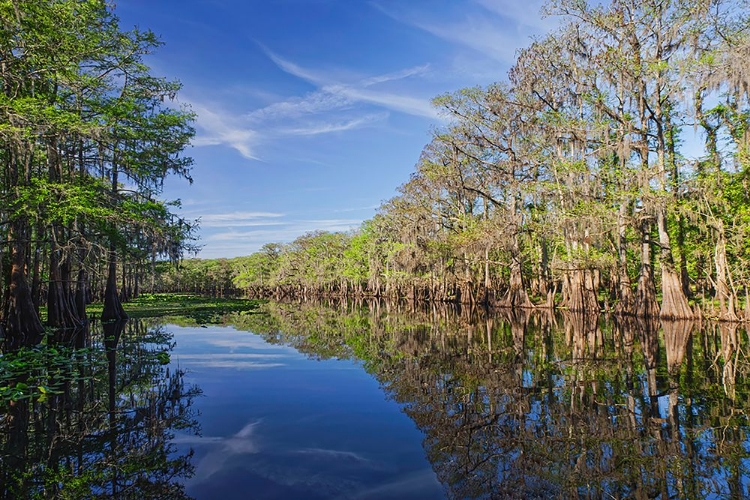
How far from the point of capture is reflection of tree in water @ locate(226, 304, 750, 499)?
13.1 feet

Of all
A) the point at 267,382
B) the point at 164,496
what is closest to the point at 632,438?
the point at 164,496

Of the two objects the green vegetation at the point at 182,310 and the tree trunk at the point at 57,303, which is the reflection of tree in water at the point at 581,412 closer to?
the tree trunk at the point at 57,303

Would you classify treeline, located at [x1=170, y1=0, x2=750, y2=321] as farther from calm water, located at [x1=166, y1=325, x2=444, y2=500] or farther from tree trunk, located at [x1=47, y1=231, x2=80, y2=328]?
tree trunk, located at [x1=47, y1=231, x2=80, y2=328]

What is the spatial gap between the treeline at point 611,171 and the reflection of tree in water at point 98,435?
15489mm

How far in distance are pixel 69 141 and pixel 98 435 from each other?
42.0 feet

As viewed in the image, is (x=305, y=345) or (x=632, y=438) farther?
(x=305, y=345)

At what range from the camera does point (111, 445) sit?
194 inches

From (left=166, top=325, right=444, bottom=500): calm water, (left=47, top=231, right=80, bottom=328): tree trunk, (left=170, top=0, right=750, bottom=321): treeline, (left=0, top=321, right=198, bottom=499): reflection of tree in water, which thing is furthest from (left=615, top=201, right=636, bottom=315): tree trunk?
(left=47, top=231, right=80, bottom=328): tree trunk

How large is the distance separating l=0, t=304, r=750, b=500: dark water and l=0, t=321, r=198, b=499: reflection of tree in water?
0.08ft

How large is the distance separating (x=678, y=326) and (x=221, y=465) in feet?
50.4

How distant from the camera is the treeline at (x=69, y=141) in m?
10.7

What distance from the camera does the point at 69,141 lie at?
47.1 ft

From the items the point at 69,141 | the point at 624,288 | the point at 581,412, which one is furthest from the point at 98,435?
the point at 624,288

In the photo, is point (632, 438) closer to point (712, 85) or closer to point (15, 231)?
point (712, 85)
